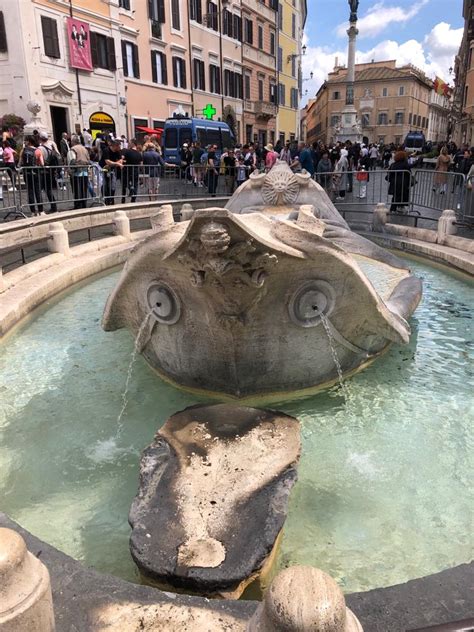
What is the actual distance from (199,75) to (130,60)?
8.12 m

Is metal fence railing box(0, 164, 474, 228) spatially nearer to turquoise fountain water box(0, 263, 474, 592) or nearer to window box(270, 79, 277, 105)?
turquoise fountain water box(0, 263, 474, 592)

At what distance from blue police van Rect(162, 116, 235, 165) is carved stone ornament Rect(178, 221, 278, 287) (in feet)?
73.7

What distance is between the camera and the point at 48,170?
11164 millimetres

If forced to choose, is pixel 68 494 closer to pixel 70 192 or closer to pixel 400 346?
pixel 400 346

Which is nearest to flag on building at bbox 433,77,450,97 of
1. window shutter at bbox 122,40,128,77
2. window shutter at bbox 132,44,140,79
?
window shutter at bbox 132,44,140,79

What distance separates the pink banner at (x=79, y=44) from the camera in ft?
83.2

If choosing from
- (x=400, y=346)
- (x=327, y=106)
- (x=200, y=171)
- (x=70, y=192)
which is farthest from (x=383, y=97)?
(x=400, y=346)

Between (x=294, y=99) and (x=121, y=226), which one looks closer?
(x=121, y=226)

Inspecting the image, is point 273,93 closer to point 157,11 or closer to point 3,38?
point 157,11

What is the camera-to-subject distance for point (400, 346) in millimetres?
5406

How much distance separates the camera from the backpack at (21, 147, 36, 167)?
11.3 m

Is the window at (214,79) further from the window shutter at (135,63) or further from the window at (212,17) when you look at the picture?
the window shutter at (135,63)

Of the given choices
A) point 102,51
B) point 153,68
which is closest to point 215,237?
point 102,51

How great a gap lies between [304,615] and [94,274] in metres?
7.98
